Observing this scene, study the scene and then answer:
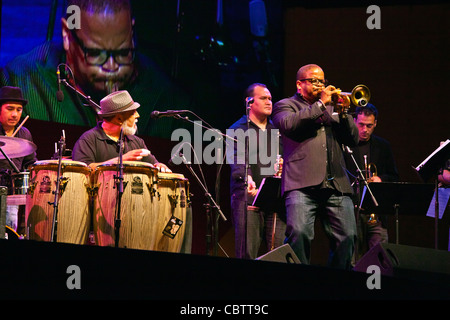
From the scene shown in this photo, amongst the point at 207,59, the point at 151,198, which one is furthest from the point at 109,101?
the point at 207,59

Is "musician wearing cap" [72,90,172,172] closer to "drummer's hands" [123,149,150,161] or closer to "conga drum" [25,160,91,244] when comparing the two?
"drummer's hands" [123,149,150,161]

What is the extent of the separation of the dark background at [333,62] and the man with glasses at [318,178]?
313cm

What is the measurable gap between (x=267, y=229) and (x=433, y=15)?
4.26 meters

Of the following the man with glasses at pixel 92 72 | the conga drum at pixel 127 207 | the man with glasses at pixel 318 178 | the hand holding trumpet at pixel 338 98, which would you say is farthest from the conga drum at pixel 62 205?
the hand holding trumpet at pixel 338 98

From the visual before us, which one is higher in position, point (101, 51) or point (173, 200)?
point (101, 51)

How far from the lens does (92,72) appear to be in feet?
22.1

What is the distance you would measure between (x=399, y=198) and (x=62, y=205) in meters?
3.13

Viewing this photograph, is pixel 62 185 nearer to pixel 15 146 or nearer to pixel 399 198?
pixel 15 146

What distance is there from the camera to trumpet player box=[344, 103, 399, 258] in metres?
6.43

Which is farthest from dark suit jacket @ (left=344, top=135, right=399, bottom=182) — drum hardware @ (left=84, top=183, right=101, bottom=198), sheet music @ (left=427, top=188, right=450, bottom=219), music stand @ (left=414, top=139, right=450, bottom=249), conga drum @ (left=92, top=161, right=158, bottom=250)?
drum hardware @ (left=84, top=183, right=101, bottom=198)

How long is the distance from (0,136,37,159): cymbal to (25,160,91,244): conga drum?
19 cm

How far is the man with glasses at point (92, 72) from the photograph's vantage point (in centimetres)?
629

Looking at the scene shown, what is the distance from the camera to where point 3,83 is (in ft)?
19.7

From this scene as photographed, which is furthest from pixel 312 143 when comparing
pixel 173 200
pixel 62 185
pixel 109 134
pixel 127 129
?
pixel 62 185
